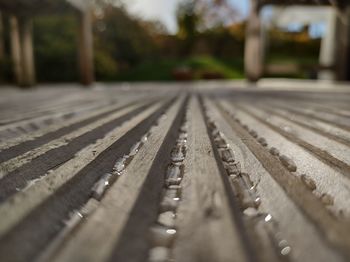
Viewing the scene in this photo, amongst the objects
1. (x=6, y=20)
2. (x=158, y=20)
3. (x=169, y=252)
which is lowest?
(x=169, y=252)

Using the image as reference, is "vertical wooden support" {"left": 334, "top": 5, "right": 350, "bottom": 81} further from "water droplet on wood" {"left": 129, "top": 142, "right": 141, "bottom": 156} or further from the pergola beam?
"water droplet on wood" {"left": 129, "top": 142, "right": 141, "bottom": 156}

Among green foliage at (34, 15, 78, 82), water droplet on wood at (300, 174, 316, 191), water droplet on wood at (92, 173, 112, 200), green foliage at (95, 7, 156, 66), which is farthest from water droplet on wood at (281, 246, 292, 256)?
green foliage at (95, 7, 156, 66)

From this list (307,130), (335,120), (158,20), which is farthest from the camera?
(158,20)

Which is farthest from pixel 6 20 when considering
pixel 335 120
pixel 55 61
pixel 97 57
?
pixel 335 120

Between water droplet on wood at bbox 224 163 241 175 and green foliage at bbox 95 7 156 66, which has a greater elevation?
green foliage at bbox 95 7 156 66

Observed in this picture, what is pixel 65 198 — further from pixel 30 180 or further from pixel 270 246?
pixel 270 246

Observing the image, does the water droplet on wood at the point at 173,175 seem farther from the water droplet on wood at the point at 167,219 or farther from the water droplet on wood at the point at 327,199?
the water droplet on wood at the point at 327,199
